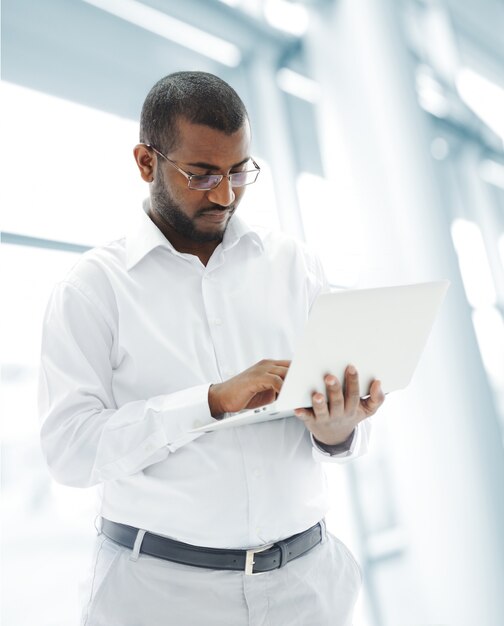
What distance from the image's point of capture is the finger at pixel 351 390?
952mm

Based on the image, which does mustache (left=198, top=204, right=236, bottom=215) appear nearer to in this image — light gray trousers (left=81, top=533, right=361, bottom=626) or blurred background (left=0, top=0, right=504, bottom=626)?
light gray trousers (left=81, top=533, right=361, bottom=626)

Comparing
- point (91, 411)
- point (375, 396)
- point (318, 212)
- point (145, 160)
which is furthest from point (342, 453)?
point (318, 212)

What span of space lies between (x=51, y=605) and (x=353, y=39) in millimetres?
2390

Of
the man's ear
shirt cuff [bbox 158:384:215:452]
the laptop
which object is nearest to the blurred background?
the man's ear

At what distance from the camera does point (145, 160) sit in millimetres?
1331

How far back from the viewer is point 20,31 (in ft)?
6.47

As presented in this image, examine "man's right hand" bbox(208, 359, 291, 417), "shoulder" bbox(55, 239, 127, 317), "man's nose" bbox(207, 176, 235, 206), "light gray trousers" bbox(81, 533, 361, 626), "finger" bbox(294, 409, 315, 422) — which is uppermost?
"man's nose" bbox(207, 176, 235, 206)

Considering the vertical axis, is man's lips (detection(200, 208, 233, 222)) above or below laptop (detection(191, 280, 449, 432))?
above

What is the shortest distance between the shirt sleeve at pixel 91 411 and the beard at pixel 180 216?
0.26 metres

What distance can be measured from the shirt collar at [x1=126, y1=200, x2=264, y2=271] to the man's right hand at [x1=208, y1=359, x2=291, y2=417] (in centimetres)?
35

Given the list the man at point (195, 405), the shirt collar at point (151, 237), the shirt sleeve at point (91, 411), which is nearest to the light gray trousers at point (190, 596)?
the man at point (195, 405)

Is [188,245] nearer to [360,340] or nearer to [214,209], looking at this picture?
[214,209]

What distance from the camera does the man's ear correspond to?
1.32 meters

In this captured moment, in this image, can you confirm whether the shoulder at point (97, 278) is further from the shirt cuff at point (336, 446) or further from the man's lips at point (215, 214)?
the shirt cuff at point (336, 446)
